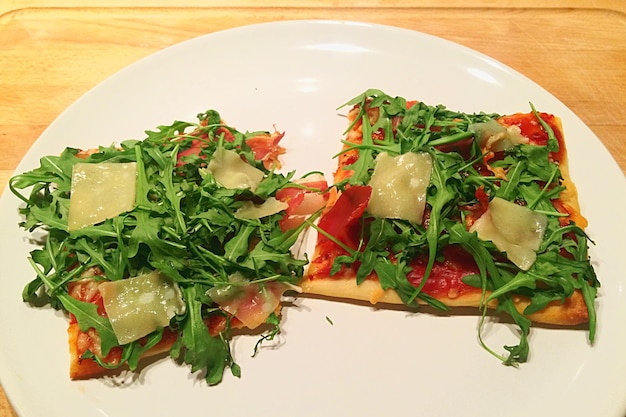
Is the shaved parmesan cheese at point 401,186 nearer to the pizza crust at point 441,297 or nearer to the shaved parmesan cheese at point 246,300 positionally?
the pizza crust at point 441,297

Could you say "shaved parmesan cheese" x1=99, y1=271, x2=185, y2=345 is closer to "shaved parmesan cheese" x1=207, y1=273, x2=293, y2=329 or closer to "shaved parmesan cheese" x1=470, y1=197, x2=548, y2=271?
"shaved parmesan cheese" x1=207, y1=273, x2=293, y2=329

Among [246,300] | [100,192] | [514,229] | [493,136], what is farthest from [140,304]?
[493,136]

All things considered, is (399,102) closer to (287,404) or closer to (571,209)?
(571,209)

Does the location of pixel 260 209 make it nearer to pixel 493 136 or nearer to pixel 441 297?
pixel 441 297

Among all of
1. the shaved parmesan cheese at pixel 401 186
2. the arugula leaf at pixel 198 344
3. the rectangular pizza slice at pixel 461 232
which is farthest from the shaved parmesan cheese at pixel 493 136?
the arugula leaf at pixel 198 344

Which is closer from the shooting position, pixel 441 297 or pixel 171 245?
pixel 171 245

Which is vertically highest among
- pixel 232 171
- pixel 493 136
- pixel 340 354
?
pixel 493 136

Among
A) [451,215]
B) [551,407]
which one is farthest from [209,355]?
[551,407]
